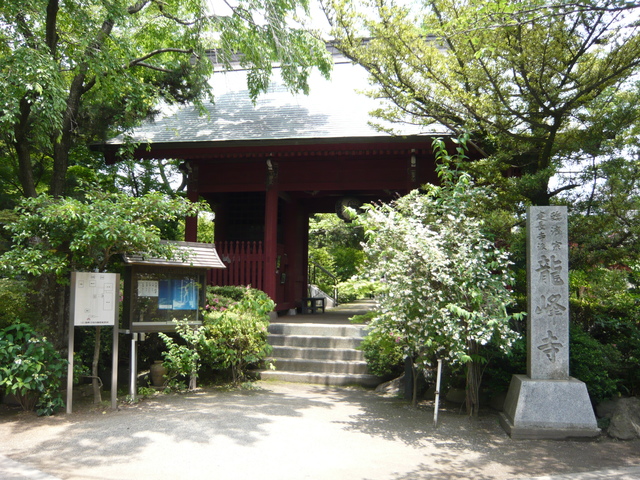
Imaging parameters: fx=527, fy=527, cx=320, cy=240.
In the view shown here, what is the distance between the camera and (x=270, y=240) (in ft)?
36.9

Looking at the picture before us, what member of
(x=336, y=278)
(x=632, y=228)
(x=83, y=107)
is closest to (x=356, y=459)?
(x=632, y=228)

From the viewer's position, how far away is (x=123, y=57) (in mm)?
8188

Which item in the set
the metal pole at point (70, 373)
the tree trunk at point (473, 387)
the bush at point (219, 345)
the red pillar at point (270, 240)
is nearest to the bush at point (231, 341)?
the bush at point (219, 345)

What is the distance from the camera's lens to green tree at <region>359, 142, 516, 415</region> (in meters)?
5.93

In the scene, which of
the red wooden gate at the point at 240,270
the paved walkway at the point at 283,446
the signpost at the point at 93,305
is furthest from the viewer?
the red wooden gate at the point at 240,270

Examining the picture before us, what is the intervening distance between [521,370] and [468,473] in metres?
2.40

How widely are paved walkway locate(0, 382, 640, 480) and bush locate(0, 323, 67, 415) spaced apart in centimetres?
23

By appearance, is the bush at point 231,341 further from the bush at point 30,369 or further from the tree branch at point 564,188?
the tree branch at point 564,188

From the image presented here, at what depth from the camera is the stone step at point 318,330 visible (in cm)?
950

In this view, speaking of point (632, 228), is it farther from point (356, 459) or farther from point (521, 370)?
point (356, 459)

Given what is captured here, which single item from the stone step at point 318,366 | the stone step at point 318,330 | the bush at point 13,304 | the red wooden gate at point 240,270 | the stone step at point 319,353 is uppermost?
the red wooden gate at point 240,270

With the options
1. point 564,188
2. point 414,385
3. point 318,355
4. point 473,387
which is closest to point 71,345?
point 318,355

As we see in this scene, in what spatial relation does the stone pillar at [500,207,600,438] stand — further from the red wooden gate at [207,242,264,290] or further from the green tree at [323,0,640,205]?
the red wooden gate at [207,242,264,290]

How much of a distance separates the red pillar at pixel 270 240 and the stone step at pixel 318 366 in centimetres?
234
